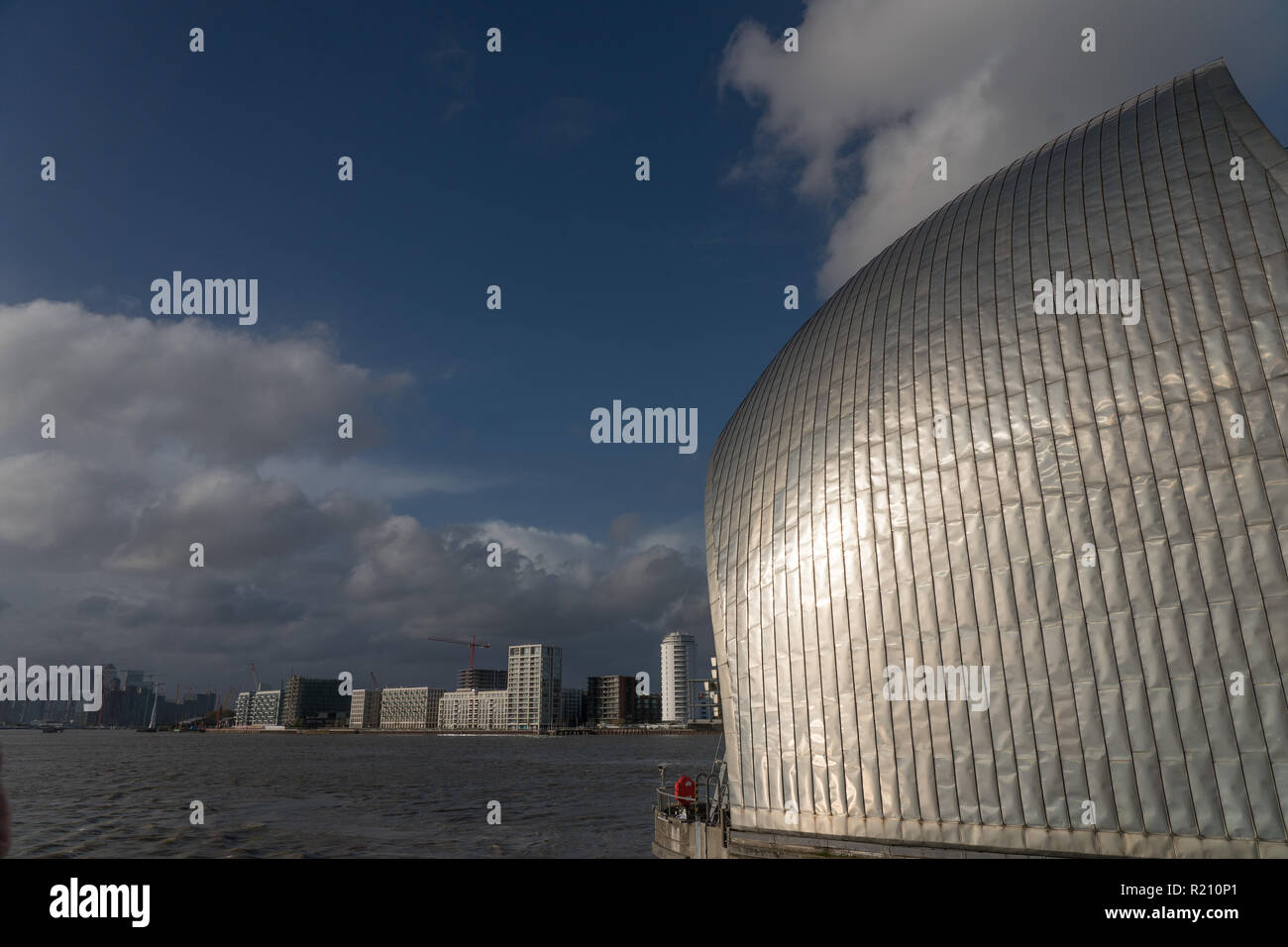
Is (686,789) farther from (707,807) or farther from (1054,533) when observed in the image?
(1054,533)

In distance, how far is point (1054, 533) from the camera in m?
16.1

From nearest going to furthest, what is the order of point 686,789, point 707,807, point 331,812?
point 707,807, point 686,789, point 331,812

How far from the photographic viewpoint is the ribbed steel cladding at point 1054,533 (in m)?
14.1

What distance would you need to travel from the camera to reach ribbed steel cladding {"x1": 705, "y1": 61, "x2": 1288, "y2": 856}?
46.3ft

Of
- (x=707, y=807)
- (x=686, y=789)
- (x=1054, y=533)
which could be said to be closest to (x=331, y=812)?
(x=686, y=789)

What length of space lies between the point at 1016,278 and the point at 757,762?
555 inches

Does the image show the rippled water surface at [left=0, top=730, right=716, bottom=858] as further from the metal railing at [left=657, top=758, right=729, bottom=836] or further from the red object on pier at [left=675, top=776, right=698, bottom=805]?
the red object on pier at [left=675, top=776, right=698, bottom=805]

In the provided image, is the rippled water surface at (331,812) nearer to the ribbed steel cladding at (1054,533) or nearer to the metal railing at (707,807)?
the metal railing at (707,807)

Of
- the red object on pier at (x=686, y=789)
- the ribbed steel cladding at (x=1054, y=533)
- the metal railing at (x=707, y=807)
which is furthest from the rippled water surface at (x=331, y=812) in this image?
the ribbed steel cladding at (x=1054, y=533)

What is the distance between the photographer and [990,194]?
22266mm

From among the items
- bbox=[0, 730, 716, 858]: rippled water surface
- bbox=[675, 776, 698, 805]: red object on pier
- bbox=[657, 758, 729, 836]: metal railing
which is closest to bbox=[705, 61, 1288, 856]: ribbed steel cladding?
bbox=[657, 758, 729, 836]: metal railing

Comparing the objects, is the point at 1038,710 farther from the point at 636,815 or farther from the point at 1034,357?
the point at 636,815

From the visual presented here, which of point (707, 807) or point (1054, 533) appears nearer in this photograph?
point (1054, 533)
